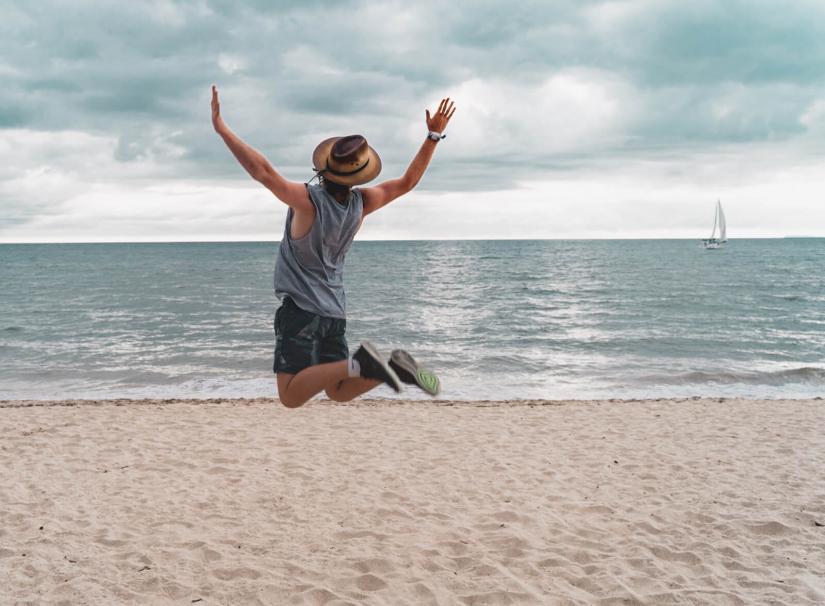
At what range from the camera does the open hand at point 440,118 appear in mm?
3736

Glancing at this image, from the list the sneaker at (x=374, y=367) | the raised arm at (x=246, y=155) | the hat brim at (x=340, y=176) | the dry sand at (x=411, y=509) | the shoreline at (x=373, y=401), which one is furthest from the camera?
the shoreline at (x=373, y=401)

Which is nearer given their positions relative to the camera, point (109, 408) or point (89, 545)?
point (89, 545)

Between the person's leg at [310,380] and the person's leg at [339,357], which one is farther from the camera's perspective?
the person's leg at [339,357]

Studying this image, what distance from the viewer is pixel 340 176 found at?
3471mm

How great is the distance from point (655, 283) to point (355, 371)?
1973 inches

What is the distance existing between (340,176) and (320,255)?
0.45 meters

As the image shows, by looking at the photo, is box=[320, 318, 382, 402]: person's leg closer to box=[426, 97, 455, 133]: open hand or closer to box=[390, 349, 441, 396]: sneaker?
box=[390, 349, 441, 396]: sneaker

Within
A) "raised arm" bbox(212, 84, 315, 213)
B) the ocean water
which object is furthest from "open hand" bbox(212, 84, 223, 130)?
the ocean water

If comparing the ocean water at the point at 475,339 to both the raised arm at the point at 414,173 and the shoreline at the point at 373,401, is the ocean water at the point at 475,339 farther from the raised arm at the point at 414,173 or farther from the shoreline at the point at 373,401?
the raised arm at the point at 414,173

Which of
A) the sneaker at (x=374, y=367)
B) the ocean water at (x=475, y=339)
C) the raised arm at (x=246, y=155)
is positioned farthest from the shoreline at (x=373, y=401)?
the raised arm at (x=246, y=155)

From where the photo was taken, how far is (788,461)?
9.16m

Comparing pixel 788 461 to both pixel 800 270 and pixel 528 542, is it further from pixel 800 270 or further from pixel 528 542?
pixel 800 270

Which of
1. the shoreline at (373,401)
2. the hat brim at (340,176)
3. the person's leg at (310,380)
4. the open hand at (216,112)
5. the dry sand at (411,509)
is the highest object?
the open hand at (216,112)

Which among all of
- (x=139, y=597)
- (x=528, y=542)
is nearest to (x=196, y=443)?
(x=139, y=597)
